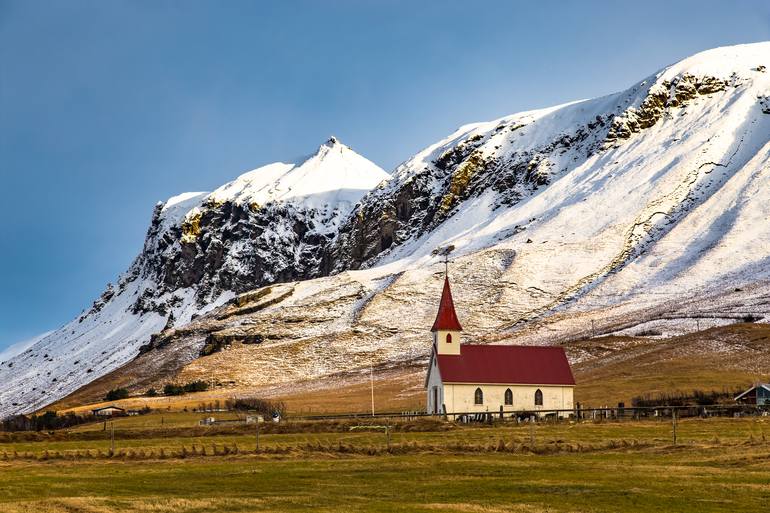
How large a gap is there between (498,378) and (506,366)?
4.59 feet

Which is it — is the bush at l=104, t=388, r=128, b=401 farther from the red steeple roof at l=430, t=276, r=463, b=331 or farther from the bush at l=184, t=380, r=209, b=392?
the red steeple roof at l=430, t=276, r=463, b=331

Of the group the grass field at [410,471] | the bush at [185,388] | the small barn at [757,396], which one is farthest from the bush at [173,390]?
the small barn at [757,396]

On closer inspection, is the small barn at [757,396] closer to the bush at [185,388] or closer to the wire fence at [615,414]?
the wire fence at [615,414]

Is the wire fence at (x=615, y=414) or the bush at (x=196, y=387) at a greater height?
the bush at (x=196, y=387)

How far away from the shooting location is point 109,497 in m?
35.0

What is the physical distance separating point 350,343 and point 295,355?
32.3 ft

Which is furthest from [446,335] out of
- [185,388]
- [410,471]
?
[185,388]

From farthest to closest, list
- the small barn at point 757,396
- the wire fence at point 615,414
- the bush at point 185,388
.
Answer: the bush at point 185,388
the small barn at point 757,396
the wire fence at point 615,414

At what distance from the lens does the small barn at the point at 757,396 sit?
80.8 metres

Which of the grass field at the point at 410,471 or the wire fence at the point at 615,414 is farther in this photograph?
the wire fence at the point at 615,414

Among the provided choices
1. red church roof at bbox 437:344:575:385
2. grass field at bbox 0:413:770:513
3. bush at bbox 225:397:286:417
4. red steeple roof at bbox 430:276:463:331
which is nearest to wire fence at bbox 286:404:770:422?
grass field at bbox 0:413:770:513

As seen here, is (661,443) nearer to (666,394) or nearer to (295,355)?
(666,394)

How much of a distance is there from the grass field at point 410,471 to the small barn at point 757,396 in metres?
16.3

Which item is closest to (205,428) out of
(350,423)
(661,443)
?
(350,423)
